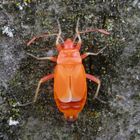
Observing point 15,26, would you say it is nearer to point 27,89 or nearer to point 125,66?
point 27,89

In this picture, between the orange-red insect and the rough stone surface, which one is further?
the rough stone surface

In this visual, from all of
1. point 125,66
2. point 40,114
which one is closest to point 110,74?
point 125,66

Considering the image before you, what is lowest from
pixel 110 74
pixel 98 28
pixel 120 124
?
pixel 120 124

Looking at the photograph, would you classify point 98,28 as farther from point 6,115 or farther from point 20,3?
point 6,115

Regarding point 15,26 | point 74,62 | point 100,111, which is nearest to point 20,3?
point 15,26

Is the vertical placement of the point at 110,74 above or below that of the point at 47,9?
below

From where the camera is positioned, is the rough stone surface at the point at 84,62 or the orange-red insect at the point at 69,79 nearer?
the orange-red insect at the point at 69,79

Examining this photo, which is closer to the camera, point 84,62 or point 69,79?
point 69,79
